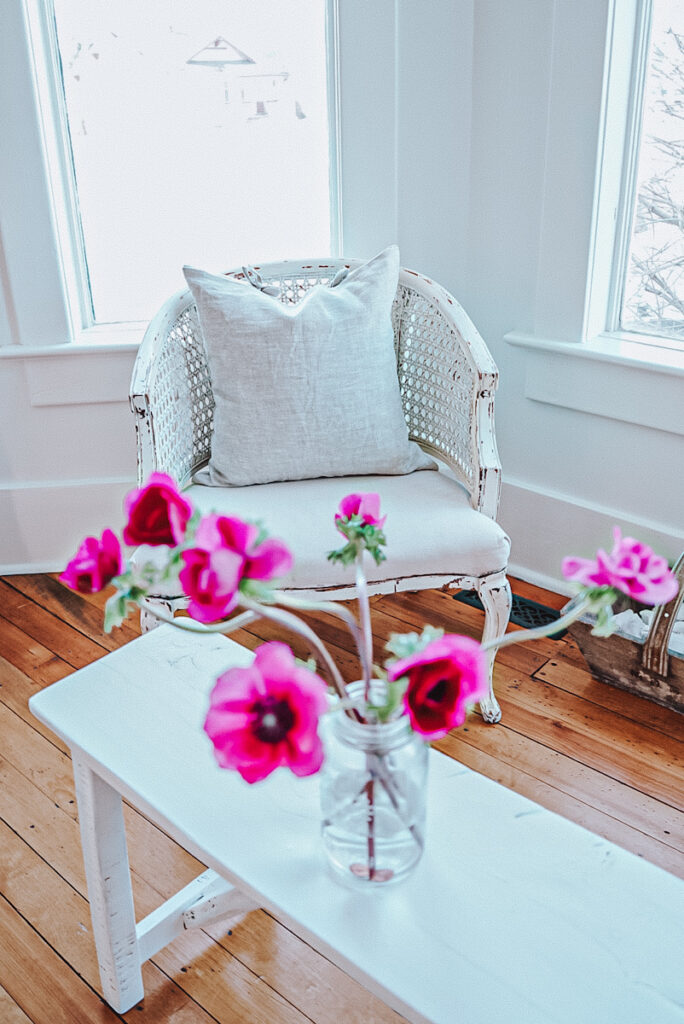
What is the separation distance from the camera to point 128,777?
1071 mm

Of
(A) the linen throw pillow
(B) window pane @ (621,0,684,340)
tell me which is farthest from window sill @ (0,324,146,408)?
(B) window pane @ (621,0,684,340)

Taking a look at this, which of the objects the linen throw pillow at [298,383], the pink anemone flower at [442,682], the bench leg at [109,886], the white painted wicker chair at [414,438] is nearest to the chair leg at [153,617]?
the white painted wicker chair at [414,438]

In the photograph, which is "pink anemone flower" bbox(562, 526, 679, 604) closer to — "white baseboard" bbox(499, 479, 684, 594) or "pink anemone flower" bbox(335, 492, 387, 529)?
"pink anemone flower" bbox(335, 492, 387, 529)

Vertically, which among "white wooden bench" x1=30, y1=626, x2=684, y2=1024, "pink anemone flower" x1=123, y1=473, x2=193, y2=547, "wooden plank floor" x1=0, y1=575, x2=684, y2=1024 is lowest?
"wooden plank floor" x1=0, y1=575, x2=684, y2=1024

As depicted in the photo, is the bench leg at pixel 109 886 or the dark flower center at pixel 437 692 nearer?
the dark flower center at pixel 437 692

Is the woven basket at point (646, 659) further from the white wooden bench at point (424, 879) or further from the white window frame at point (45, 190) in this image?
the white window frame at point (45, 190)

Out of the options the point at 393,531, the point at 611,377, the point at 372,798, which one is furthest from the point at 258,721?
the point at 611,377

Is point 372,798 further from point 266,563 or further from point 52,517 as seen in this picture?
point 52,517

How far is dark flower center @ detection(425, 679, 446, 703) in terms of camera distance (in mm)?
731

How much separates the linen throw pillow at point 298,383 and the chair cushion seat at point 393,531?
0.23 ft

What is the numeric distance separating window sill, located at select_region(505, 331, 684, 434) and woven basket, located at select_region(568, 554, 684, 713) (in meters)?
0.41

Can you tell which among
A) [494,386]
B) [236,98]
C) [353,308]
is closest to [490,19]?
[236,98]

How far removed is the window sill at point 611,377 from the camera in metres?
1.98

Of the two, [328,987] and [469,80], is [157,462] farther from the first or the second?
[469,80]
